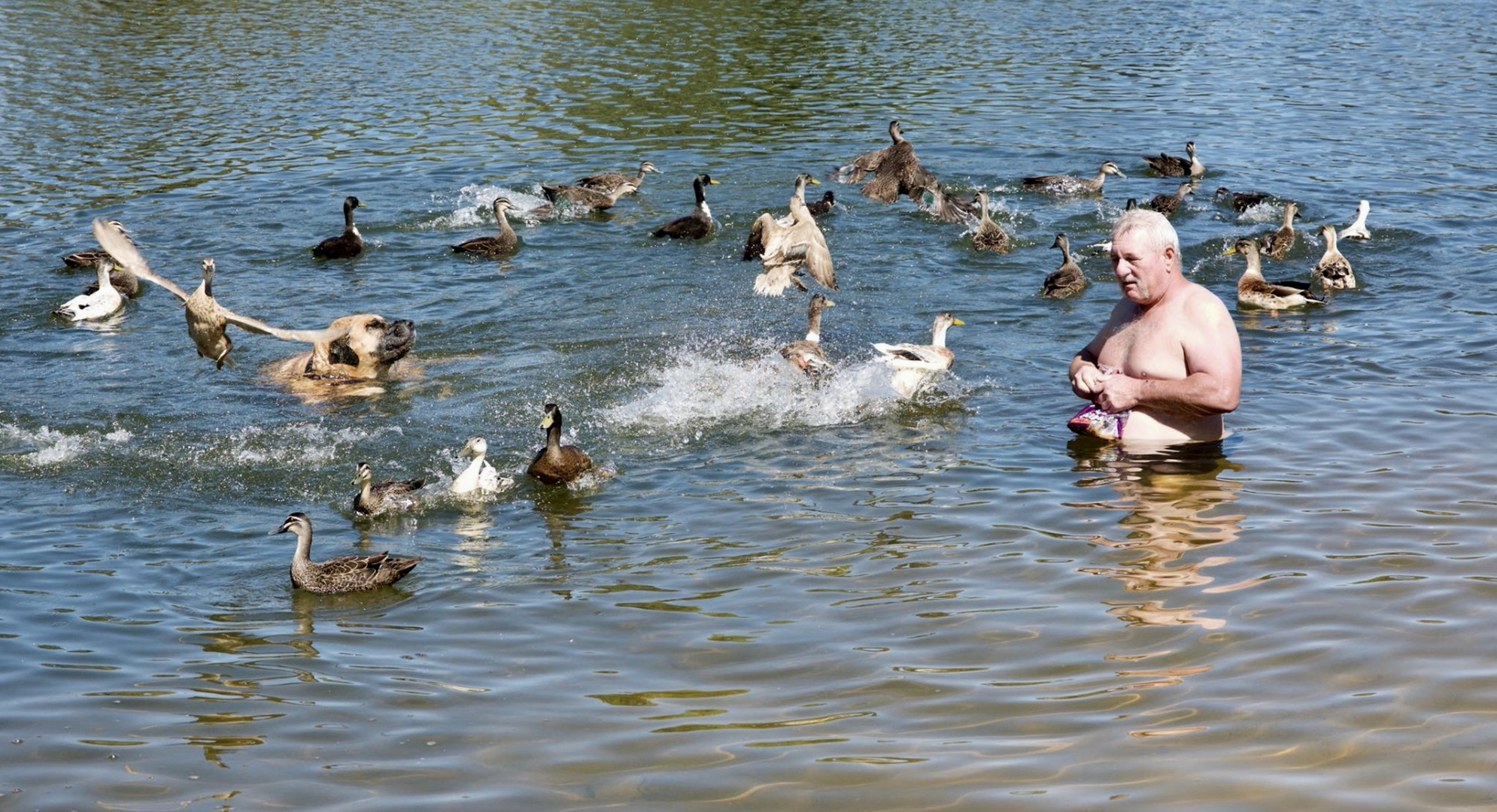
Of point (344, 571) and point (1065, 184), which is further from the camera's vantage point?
point (1065, 184)

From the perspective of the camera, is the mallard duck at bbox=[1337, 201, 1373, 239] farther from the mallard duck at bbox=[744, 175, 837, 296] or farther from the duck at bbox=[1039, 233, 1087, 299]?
the mallard duck at bbox=[744, 175, 837, 296]

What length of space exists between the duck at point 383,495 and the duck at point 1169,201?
1050 centimetres

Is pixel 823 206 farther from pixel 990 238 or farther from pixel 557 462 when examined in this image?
pixel 557 462

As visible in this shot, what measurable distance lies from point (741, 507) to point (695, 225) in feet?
29.4

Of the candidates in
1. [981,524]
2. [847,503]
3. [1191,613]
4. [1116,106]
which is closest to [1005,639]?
[1191,613]

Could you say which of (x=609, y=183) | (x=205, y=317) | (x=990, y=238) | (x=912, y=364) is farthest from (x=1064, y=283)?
(x=205, y=317)

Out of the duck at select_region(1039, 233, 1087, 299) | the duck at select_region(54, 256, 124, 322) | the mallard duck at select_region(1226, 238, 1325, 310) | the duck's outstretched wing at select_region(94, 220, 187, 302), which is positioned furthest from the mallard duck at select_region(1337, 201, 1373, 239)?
the duck at select_region(54, 256, 124, 322)

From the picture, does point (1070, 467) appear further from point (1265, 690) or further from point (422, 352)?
point (422, 352)

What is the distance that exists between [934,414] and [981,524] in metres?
2.71

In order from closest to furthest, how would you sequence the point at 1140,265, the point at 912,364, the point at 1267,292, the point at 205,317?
the point at 1140,265
the point at 912,364
the point at 205,317
the point at 1267,292

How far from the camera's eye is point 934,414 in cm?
1059

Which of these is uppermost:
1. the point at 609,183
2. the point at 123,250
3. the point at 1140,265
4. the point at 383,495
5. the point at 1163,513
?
the point at 1140,265

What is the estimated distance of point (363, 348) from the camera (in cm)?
1241

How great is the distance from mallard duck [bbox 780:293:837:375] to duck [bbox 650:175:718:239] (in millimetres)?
4518
